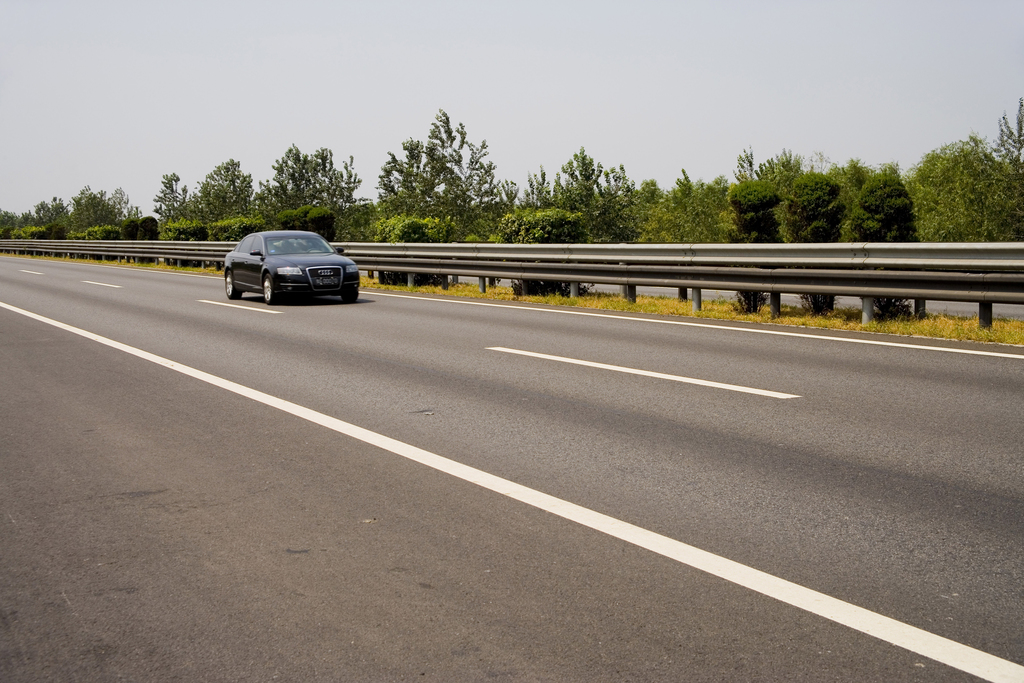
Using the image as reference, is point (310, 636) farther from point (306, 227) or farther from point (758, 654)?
point (306, 227)

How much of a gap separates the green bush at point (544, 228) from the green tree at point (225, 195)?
106m

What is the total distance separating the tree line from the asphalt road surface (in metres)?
11.1

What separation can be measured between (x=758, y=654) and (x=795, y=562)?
3.00ft

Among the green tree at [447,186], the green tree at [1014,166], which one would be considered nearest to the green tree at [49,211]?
the green tree at [447,186]

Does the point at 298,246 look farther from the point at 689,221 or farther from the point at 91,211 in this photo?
the point at 91,211

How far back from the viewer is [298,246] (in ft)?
64.2

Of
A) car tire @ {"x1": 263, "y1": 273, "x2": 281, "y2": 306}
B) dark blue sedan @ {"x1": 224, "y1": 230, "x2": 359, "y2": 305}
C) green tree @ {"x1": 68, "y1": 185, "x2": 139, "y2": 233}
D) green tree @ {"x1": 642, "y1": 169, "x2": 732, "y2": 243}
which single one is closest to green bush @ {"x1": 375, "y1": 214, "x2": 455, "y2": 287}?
dark blue sedan @ {"x1": 224, "y1": 230, "x2": 359, "y2": 305}

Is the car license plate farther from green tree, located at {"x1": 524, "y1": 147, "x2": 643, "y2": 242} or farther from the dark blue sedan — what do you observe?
green tree, located at {"x1": 524, "y1": 147, "x2": 643, "y2": 242}

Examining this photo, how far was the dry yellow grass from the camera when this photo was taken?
11125 millimetres

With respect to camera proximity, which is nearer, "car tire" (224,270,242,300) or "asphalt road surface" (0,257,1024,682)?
"asphalt road surface" (0,257,1024,682)

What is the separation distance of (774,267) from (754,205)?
29.1ft

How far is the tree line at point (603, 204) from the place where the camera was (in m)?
21.1

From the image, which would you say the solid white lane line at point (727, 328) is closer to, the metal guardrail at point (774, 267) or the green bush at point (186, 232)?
the metal guardrail at point (774, 267)

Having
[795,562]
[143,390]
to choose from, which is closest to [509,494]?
[795,562]
